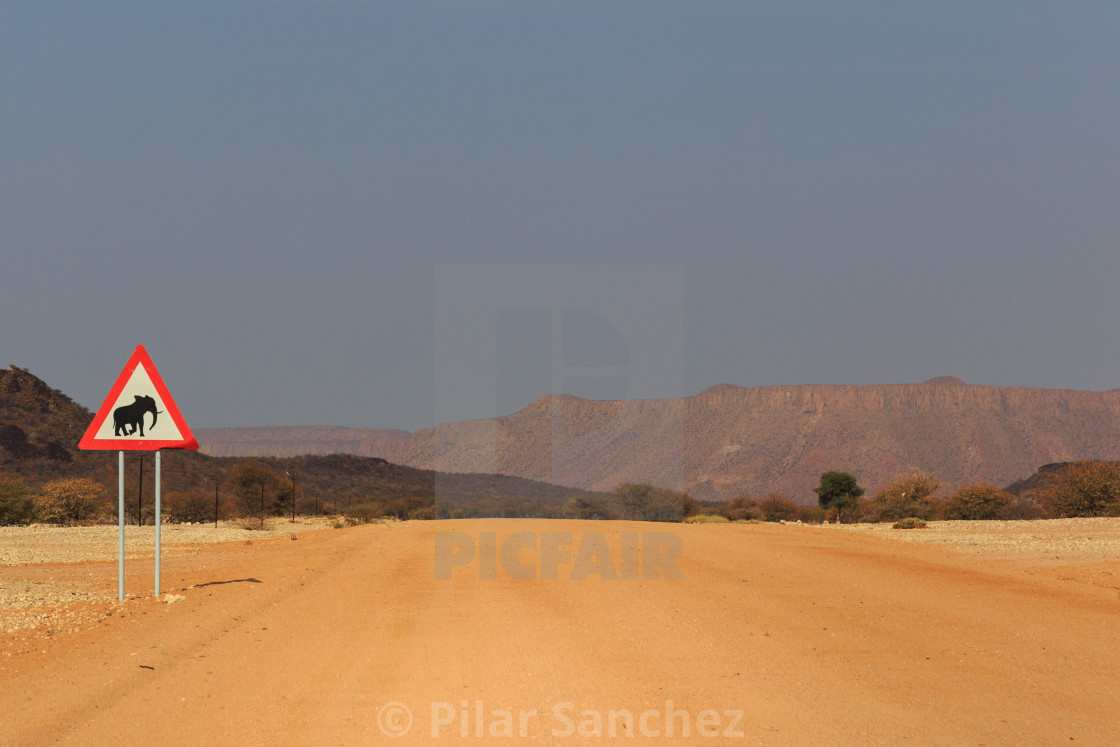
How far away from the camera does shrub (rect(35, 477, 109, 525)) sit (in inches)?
1227

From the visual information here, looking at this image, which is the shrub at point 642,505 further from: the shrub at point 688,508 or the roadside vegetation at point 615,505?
the shrub at point 688,508

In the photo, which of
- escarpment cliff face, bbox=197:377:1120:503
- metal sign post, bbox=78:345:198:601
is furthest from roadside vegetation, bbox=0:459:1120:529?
escarpment cliff face, bbox=197:377:1120:503

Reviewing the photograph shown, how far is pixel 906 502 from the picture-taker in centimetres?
3375

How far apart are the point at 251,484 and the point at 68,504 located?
337 inches

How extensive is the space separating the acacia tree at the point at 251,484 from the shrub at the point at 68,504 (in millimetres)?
6556

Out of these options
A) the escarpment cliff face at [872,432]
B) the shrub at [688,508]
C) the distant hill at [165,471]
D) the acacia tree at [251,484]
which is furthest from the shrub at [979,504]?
the escarpment cliff face at [872,432]

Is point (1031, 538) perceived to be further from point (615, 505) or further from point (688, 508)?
point (688, 508)

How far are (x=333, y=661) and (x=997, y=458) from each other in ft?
281

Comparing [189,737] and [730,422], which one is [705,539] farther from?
[730,422]

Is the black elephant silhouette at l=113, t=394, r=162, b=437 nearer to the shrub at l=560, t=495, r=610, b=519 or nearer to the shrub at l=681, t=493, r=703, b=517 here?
the shrub at l=560, t=495, r=610, b=519

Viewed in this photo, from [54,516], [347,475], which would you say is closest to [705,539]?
[54,516]

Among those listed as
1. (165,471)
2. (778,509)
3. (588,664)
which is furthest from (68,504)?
(588,664)

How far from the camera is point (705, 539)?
19.3 m

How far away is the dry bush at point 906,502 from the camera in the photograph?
1267 inches
